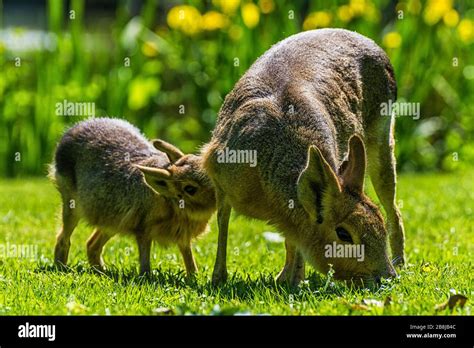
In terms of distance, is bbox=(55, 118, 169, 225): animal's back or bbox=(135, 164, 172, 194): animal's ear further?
bbox=(55, 118, 169, 225): animal's back

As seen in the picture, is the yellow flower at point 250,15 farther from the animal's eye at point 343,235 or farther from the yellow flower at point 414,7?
the animal's eye at point 343,235

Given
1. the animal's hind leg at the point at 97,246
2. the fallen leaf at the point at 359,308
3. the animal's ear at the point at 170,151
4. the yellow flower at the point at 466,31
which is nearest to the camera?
the fallen leaf at the point at 359,308

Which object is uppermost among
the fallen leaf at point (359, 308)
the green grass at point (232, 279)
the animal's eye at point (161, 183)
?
the animal's eye at point (161, 183)

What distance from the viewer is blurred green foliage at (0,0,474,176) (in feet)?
39.2

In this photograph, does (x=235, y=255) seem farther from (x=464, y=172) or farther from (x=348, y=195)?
(x=464, y=172)

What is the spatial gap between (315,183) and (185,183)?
136 cm

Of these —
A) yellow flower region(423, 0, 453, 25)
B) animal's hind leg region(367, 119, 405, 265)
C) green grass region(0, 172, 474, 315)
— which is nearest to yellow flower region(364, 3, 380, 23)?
yellow flower region(423, 0, 453, 25)

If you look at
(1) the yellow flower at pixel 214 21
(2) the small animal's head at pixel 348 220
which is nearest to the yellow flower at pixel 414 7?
(1) the yellow flower at pixel 214 21

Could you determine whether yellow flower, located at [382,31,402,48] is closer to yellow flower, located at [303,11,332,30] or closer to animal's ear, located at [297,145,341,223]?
yellow flower, located at [303,11,332,30]

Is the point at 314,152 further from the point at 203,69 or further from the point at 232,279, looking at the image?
the point at 203,69

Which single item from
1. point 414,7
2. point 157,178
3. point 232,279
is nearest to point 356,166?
point 232,279

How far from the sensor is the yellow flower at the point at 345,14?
11.9 m

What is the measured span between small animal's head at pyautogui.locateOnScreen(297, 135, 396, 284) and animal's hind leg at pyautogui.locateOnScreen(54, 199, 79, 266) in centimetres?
235
